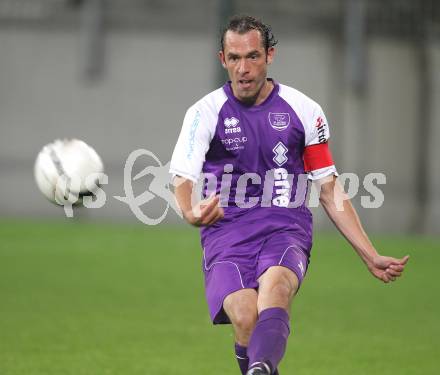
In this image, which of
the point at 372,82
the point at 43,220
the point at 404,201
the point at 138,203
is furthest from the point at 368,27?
the point at 43,220

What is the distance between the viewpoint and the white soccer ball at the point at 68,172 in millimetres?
6062

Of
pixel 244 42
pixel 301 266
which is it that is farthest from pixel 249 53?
pixel 301 266

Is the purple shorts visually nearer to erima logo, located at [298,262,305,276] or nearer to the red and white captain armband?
erima logo, located at [298,262,305,276]

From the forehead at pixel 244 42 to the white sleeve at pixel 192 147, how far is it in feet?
1.19

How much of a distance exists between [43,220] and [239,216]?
620 inches

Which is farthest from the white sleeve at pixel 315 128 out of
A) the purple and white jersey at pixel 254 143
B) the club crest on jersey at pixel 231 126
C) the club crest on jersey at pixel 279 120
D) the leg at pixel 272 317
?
the leg at pixel 272 317

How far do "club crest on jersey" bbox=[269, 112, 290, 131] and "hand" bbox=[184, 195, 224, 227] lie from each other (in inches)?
33.4

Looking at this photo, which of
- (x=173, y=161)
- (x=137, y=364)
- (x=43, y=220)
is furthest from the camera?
(x=43, y=220)

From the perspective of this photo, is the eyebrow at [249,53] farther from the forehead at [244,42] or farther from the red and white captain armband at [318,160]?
the red and white captain armband at [318,160]

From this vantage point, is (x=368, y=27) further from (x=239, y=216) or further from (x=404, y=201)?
(x=239, y=216)

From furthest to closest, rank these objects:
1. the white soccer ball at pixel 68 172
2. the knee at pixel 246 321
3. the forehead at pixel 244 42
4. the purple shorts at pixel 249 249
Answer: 1. the white soccer ball at pixel 68 172
2. the forehead at pixel 244 42
3. the purple shorts at pixel 249 249
4. the knee at pixel 246 321

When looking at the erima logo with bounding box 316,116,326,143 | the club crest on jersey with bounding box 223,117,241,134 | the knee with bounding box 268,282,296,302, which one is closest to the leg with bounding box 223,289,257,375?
the knee with bounding box 268,282,296,302

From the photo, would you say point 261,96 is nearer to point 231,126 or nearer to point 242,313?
point 231,126

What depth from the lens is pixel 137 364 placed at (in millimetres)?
7297
